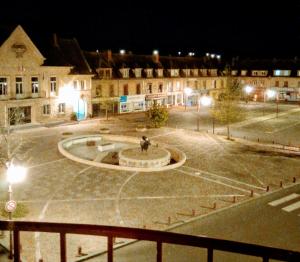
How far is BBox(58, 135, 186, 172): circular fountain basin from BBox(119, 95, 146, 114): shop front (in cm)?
2338

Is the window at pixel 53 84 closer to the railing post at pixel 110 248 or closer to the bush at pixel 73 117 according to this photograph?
the bush at pixel 73 117

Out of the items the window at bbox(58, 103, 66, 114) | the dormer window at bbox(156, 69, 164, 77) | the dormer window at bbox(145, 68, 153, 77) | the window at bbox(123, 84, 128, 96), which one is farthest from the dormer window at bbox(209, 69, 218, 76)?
the window at bbox(58, 103, 66, 114)

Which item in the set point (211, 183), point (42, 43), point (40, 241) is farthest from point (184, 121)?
point (40, 241)

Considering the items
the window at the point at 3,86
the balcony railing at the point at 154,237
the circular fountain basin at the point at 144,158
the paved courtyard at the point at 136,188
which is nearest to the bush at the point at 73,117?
the window at the point at 3,86

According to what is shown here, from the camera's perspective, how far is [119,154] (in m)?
30.6

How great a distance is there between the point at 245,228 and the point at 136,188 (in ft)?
26.0

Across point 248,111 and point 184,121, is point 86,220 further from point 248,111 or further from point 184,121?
point 248,111

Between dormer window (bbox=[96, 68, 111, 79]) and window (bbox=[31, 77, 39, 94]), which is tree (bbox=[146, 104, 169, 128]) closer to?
window (bbox=[31, 77, 39, 94])

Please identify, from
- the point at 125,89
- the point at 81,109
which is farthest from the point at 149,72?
the point at 81,109

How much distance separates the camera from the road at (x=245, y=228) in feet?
49.9

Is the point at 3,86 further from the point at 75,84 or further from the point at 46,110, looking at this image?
the point at 75,84

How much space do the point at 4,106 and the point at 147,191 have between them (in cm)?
2860

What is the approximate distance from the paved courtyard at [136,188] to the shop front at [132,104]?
86.3 ft

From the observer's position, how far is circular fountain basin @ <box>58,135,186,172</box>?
28453 millimetres
